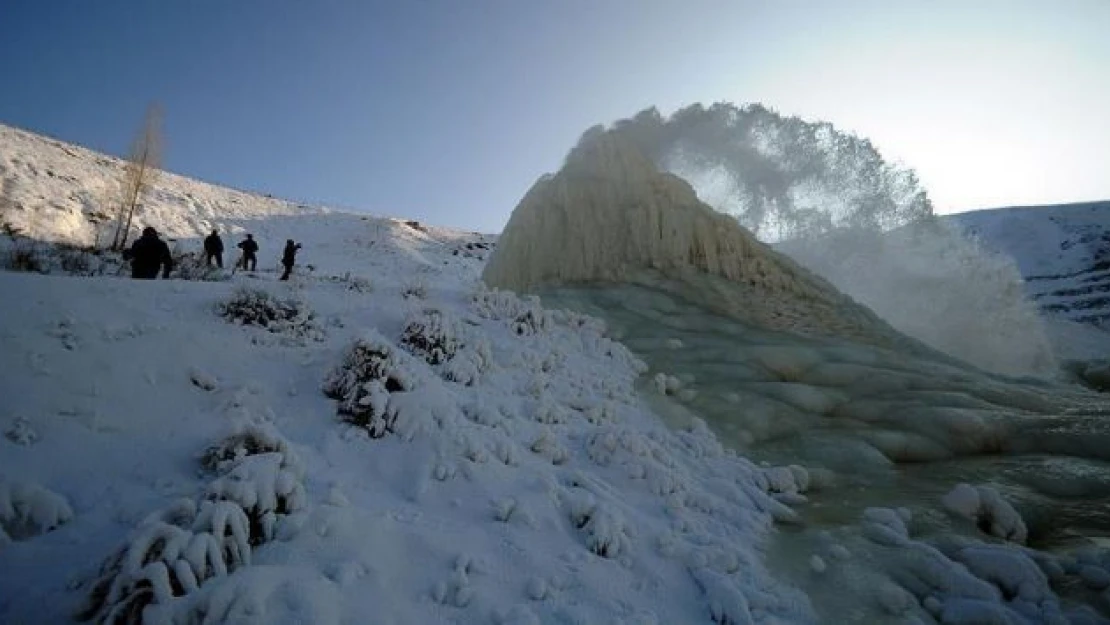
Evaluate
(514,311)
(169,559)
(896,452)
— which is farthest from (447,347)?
(896,452)

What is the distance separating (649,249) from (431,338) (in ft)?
26.2

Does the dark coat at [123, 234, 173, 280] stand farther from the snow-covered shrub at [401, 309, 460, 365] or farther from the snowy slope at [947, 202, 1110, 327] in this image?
the snowy slope at [947, 202, 1110, 327]

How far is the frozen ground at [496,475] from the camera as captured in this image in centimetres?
400

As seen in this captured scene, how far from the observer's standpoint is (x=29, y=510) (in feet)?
13.9

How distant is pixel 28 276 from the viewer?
8.32 meters

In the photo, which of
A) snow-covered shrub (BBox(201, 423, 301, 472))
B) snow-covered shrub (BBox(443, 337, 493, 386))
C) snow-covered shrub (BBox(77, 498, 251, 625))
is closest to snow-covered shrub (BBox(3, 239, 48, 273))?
snow-covered shrub (BBox(443, 337, 493, 386))

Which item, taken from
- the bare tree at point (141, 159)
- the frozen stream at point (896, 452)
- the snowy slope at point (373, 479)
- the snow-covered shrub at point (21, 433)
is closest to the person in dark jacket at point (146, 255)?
the snowy slope at point (373, 479)

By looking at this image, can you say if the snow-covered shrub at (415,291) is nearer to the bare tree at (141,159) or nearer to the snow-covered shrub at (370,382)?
the snow-covered shrub at (370,382)

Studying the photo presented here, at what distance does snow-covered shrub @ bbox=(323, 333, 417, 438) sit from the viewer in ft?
21.4

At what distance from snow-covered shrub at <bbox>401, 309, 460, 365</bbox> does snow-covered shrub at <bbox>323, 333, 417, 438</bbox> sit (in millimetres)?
993

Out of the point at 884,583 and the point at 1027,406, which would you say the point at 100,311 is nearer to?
the point at 884,583

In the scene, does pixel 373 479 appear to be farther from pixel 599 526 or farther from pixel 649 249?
pixel 649 249

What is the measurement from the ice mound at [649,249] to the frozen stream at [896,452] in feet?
3.64

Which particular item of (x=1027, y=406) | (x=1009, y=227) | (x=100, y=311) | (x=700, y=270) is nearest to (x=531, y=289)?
(x=700, y=270)
